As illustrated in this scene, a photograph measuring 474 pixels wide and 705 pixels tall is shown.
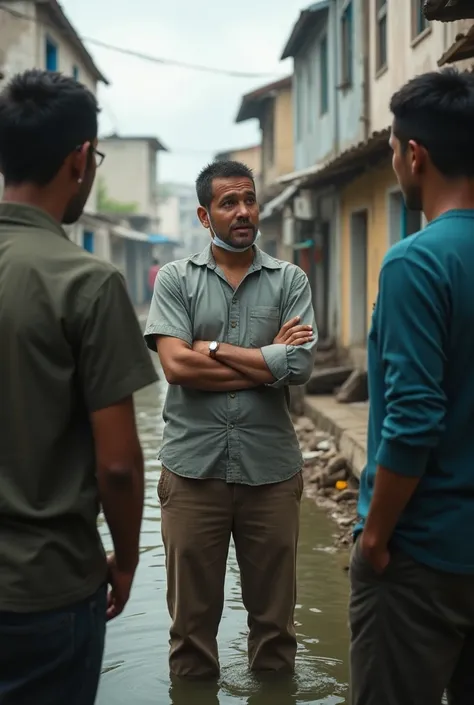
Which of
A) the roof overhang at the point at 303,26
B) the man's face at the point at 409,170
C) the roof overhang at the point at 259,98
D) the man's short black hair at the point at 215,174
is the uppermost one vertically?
the roof overhang at the point at 303,26

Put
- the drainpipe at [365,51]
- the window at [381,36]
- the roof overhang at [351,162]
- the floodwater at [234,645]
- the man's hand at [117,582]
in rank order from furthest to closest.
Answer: the drainpipe at [365,51]
the window at [381,36]
the roof overhang at [351,162]
the floodwater at [234,645]
the man's hand at [117,582]

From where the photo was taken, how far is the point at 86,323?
2.29 meters

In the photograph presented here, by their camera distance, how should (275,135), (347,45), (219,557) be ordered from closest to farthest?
(219,557) → (347,45) → (275,135)

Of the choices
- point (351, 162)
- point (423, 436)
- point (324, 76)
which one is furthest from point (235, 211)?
point (324, 76)

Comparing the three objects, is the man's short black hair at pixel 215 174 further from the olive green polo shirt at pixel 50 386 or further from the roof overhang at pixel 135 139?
the roof overhang at pixel 135 139

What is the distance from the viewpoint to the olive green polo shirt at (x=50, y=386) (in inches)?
89.9

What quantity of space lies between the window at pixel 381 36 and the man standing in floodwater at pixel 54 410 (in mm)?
12638

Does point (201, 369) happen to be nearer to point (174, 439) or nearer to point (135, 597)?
point (174, 439)

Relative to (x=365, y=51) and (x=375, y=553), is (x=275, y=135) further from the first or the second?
(x=375, y=553)

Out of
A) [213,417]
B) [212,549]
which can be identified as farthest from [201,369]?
[212,549]

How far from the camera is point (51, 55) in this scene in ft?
85.4

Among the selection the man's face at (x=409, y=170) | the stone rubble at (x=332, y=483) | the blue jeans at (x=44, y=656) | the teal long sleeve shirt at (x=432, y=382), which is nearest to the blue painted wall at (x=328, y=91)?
the stone rubble at (x=332, y=483)

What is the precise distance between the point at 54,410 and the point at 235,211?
2.20m

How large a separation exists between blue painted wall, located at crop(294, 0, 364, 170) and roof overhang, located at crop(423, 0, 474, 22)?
32.6 feet
